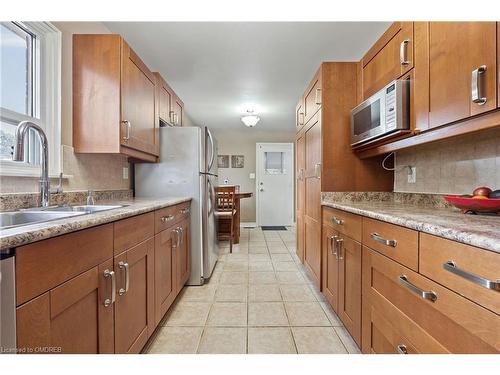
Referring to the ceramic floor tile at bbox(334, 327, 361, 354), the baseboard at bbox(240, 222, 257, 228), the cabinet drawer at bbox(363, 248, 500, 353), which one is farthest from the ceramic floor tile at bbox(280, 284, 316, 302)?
the baseboard at bbox(240, 222, 257, 228)

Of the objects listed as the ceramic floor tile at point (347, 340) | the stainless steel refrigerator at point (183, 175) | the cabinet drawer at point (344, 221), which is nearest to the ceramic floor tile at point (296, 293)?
the ceramic floor tile at point (347, 340)

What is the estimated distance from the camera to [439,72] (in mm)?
1199

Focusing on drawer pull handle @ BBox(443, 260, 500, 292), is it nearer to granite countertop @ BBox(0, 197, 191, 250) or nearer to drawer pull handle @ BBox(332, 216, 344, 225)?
drawer pull handle @ BBox(332, 216, 344, 225)

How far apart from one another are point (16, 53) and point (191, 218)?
5.54ft

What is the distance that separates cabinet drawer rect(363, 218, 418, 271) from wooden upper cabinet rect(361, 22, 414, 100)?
0.92 metres

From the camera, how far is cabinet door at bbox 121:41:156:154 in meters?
1.78

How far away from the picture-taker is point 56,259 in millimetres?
747

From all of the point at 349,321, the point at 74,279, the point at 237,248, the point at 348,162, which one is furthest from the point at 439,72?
the point at 237,248

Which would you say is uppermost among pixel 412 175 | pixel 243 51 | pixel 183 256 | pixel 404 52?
pixel 243 51

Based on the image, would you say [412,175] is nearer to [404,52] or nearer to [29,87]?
[404,52]

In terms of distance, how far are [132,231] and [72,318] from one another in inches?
19.2

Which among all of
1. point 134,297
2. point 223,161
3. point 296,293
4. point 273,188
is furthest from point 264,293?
point 223,161

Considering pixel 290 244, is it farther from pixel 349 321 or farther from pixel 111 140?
pixel 111 140

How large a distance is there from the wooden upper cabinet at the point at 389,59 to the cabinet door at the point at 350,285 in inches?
41.2
